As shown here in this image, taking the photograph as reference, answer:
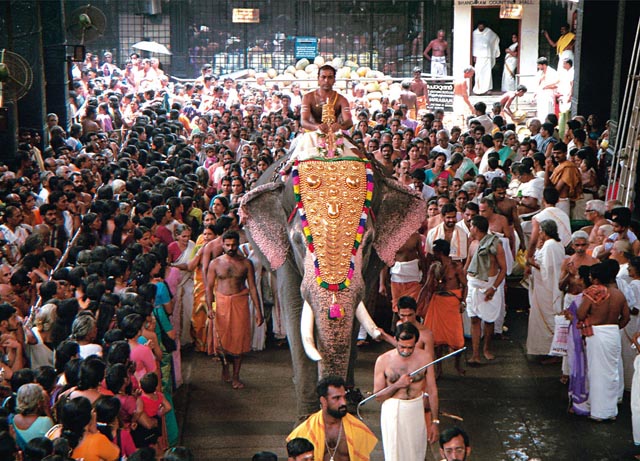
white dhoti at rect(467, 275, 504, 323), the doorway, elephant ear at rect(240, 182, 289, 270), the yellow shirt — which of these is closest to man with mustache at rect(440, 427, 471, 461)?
elephant ear at rect(240, 182, 289, 270)

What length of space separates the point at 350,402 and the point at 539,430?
168 cm

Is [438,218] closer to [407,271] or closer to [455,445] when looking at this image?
[407,271]

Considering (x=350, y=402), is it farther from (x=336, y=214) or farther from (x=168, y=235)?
(x=168, y=235)

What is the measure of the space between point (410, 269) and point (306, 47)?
19312mm

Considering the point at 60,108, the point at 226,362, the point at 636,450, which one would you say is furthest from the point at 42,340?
the point at 60,108

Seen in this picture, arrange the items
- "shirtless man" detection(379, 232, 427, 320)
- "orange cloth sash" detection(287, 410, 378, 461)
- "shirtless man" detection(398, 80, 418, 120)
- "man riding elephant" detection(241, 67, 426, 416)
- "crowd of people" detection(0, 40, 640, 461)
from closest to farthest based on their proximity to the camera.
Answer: "orange cloth sash" detection(287, 410, 378, 461)
"crowd of people" detection(0, 40, 640, 461)
"man riding elephant" detection(241, 67, 426, 416)
"shirtless man" detection(379, 232, 427, 320)
"shirtless man" detection(398, 80, 418, 120)

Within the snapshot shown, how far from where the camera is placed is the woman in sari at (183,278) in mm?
11336

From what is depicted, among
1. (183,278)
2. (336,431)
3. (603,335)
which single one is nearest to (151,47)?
(183,278)

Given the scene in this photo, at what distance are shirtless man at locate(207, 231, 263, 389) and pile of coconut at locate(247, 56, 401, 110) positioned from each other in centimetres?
1505

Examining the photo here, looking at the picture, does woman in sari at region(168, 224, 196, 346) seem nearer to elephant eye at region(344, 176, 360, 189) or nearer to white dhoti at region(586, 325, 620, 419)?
elephant eye at region(344, 176, 360, 189)

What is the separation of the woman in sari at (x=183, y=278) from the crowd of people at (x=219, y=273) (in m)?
0.02

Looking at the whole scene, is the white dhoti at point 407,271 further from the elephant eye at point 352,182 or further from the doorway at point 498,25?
the doorway at point 498,25

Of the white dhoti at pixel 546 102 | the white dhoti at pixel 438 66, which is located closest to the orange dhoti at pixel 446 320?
the white dhoti at pixel 546 102

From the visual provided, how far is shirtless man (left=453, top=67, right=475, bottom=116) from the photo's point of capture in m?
24.4
